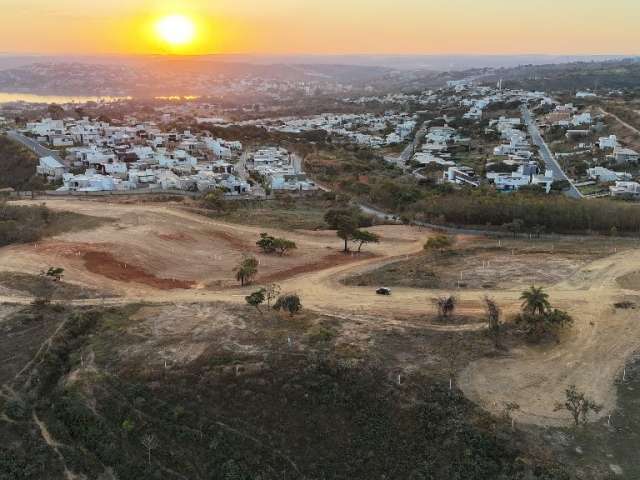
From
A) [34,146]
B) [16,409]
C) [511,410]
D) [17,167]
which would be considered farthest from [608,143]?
[34,146]

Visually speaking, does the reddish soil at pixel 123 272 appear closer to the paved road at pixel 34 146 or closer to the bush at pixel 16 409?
the bush at pixel 16 409

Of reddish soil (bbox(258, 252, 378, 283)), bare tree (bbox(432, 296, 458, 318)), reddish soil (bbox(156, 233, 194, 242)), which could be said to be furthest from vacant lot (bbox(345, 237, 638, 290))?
reddish soil (bbox(156, 233, 194, 242))

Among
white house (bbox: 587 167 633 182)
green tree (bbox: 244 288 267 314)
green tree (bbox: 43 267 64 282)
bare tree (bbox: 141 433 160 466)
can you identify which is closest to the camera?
bare tree (bbox: 141 433 160 466)

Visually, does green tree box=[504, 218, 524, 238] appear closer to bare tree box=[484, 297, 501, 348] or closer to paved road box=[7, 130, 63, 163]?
bare tree box=[484, 297, 501, 348]

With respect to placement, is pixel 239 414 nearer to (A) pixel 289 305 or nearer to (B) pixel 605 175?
(A) pixel 289 305

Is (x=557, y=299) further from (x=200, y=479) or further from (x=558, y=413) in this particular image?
(x=200, y=479)

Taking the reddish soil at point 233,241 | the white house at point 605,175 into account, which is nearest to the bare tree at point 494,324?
the reddish soil at point 233,241

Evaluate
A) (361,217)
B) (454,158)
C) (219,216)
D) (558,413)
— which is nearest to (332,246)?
(361,217)
